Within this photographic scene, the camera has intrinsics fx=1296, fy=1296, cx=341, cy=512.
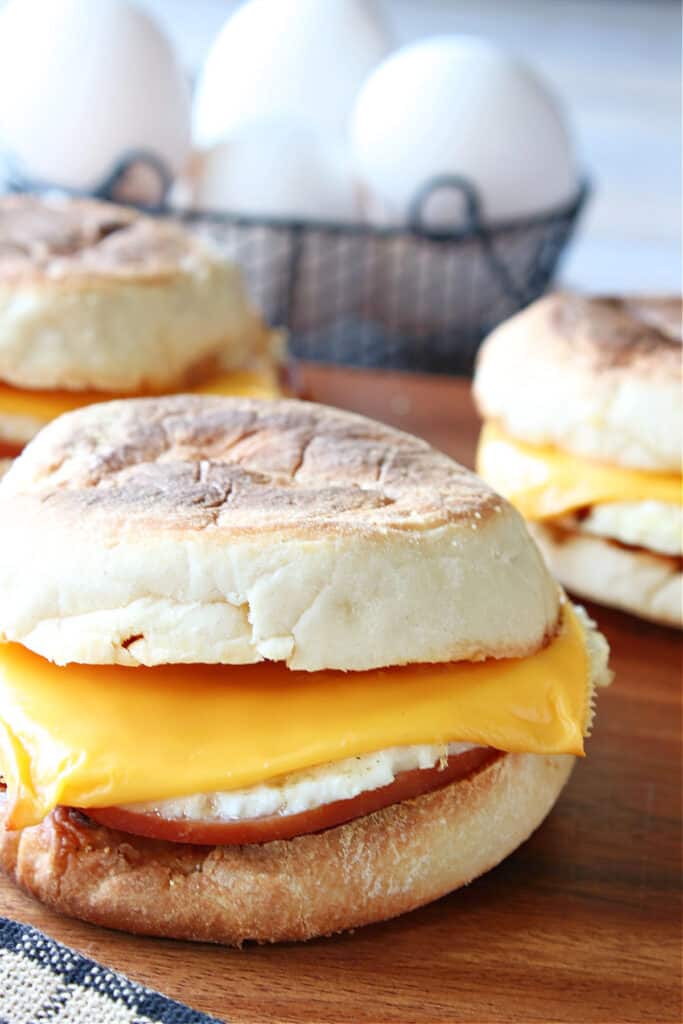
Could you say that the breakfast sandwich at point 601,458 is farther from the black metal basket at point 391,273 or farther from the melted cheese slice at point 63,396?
the black metal basket at point 391,273

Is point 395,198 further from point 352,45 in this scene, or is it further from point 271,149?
point 352,45

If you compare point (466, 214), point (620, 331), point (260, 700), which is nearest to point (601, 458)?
point (620, 331)

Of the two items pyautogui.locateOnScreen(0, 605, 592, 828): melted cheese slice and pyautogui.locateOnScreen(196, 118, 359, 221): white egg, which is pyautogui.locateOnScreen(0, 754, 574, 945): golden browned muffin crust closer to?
pyautogui.locateOnScreen(0, 605, 592, 828): melted cheese slice

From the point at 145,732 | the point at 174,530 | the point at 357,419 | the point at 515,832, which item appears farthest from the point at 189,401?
the point at 515,832

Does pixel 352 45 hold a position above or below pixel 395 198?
above

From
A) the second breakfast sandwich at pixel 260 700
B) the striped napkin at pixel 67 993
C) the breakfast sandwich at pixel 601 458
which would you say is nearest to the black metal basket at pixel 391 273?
the breakfast sandwich at pixel 601 458

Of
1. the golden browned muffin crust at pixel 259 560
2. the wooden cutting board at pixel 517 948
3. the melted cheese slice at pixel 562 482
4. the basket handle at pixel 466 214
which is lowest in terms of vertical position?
the wooden cutting board at pixel 517 948
